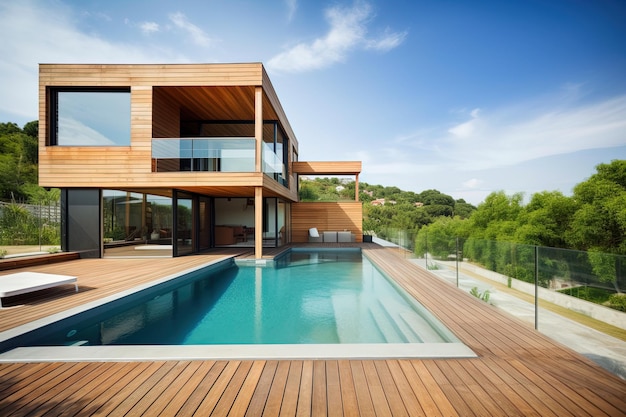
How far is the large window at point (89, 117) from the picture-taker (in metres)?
8.38

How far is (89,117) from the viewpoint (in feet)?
27.8

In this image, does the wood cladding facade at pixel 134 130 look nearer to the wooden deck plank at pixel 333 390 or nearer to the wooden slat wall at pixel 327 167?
the wooden deck plank at pixel 333 390

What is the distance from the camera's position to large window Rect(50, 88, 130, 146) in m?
8.38

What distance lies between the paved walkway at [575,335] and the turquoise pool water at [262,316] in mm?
1271

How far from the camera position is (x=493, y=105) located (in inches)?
997

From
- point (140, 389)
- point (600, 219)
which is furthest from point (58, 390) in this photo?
point (600, 219)

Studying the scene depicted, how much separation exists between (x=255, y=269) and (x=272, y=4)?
1061cm

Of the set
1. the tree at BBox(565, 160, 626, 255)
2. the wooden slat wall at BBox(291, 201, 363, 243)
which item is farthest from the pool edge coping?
the wooden slat wall at BBox(291, 201, 363, 243)

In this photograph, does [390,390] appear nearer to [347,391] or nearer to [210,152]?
[347,391]

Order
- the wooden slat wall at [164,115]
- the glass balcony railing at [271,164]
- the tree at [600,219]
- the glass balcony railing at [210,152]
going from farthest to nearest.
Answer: the tree at [600,219] → the glass balcony railing at [271,164] → the wooden slat wall at [164,115] → the glass balcony railing at [210,152]

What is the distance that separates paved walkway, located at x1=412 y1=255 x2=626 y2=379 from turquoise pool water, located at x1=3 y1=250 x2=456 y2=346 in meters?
1.27

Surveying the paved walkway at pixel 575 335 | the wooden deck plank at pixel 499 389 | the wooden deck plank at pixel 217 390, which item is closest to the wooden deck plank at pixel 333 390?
the wooden deck plank at pixel 217 390

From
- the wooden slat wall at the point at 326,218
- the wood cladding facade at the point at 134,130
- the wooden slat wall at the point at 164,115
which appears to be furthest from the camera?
the wooden slat wall at the point at 326,218

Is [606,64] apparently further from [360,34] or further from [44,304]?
[44,304]
